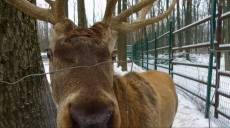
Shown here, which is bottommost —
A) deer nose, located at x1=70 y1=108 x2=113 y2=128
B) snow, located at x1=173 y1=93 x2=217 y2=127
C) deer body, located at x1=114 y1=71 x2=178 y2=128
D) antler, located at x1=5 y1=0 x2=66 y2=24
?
snow, located at x1=173 y1=93 x2=217 y2=127

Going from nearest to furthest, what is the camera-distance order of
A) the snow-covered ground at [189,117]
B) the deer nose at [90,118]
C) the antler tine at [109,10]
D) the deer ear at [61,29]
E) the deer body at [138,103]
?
1. the deer nose at [90,118]
2. the deer ear at [61,29]
3. the antler tine at [109,10]
4. the deer body at [138,103]
5. the snow-covered ground at [189,117]

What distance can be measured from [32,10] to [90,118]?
1485 millimetres

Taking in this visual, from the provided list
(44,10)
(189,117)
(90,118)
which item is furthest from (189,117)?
(44,10)

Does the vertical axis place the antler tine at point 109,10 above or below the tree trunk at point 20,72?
above

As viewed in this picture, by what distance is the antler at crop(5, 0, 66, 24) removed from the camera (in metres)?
2.03

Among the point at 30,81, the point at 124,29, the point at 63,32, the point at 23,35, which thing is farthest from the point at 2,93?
the point at 124,29

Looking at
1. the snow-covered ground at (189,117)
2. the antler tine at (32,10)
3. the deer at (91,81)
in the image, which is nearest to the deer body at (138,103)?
the deer at (91,81)

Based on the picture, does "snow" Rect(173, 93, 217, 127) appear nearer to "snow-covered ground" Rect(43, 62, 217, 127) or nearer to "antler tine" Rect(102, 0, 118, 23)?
"snow-covered ground" Rect(43, 62, 217, 127)

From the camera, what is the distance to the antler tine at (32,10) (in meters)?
2.02

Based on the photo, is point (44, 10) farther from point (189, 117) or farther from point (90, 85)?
point (189, 117)

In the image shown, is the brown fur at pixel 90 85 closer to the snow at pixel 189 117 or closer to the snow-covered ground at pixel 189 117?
the snow-covered ground at pixel 189 117

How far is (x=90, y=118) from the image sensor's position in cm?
132

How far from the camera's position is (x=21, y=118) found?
239 cm

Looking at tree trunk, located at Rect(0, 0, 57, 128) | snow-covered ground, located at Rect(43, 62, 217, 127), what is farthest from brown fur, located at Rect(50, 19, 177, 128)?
snow-covered ground, located at Rect(43, 62, 217, 127)
